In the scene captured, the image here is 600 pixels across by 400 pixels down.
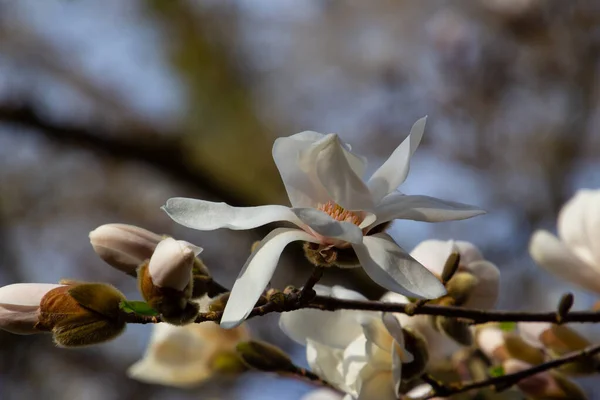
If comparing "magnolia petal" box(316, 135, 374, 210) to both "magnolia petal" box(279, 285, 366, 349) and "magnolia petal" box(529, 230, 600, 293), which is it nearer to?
"magnolia petal" box(279, 285, 366, 349)

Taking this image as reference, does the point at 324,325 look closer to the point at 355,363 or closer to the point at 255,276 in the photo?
the point at 355,363

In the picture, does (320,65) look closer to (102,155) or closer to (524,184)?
(524,184)

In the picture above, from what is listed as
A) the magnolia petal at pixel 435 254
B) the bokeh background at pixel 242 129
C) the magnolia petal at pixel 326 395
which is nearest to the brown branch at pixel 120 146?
the bokeh background at pixel 242 129

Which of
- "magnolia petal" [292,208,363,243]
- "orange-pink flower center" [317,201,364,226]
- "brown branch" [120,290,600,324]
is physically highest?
"magnolia petal" [292,208,363,243]

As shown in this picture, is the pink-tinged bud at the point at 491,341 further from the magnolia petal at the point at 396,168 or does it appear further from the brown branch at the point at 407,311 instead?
the magnolia petal at the point at 396,168

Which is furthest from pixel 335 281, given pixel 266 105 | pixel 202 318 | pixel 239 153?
pixel 266 105

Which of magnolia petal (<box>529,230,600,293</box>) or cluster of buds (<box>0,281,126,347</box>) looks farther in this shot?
magnolia petal (<box>529,230,600,293</box>)

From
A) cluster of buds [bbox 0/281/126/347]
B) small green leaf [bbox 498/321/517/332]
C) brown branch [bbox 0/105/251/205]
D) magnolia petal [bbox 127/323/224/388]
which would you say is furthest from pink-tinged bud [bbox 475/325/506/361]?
brown branch [bbox 0/105/251/205]
